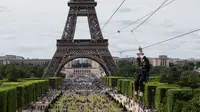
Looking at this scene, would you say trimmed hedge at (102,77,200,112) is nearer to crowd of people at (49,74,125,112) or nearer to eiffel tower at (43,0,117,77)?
crowd of people at (49,74,125,112)

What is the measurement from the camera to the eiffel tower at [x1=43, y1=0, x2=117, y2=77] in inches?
2682

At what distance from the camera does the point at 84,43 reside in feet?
230

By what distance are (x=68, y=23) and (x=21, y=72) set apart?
607 inches

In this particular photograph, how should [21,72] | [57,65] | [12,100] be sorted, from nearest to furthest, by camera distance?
[12,100]
[57,65]
[21,72]

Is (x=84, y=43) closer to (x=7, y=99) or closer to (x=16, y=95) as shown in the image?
(x=16, y=95)

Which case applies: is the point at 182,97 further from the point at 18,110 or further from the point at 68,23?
the point at 68,23

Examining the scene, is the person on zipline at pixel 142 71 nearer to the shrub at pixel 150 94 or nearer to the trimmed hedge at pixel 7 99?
the trimmed hedge at pixel 7 99

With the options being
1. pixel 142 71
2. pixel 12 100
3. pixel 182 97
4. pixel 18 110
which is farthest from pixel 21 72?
pixel 142 71

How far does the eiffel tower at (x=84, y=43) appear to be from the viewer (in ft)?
224

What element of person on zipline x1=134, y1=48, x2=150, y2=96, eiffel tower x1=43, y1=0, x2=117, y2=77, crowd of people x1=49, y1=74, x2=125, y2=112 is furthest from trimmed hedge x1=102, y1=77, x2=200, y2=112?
eiffel tower x1=43, y1=0, x2=117, y2=77

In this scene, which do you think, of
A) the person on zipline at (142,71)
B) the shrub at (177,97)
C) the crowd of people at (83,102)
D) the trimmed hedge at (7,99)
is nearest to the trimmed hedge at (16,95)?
the trimmed hedge at (7,99)

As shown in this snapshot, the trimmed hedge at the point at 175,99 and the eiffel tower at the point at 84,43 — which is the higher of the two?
the eiffel tower at the point at 84,43

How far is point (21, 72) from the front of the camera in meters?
78.0

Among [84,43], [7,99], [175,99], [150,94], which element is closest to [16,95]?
[7,99]
